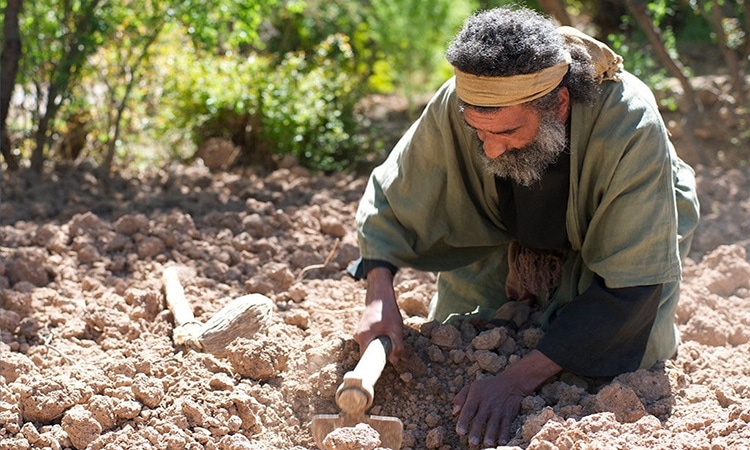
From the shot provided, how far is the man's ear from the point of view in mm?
3352

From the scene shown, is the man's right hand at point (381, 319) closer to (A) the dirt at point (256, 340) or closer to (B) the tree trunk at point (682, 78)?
(A) the dirt at point (256, 340)

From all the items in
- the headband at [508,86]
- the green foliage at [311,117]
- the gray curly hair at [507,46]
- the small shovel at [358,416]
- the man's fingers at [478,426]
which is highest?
the gray curly hair at [507,46]

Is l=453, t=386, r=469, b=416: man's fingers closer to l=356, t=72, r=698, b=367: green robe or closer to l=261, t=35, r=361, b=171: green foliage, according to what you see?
l=356, t=72, r=698, b=367: green robe

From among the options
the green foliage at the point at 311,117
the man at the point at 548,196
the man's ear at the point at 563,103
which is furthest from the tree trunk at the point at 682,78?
the man's ear at the point at 563,103

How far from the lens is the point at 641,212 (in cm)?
333

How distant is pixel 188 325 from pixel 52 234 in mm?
1353

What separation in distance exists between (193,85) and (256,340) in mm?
3077

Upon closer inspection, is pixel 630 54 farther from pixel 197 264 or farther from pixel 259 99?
pixel 197 264

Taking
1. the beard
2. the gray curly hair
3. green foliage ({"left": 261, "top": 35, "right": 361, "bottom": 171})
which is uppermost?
the gray curly hair

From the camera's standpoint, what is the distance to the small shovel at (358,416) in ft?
10.1

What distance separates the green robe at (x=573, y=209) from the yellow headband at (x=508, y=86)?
0.19m

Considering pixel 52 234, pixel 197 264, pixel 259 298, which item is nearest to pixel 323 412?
pixel 259 298

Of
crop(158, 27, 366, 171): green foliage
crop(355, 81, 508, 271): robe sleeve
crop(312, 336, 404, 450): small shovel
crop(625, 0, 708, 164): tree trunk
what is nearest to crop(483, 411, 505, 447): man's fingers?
crop(312, 336, 404, 450): small shovel

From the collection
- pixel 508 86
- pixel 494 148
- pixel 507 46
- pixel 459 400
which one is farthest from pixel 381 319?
pixel 507 46
